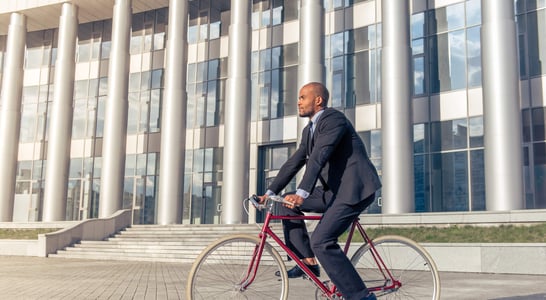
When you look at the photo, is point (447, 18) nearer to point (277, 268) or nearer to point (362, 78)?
point (362, 78)

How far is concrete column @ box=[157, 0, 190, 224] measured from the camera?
1041 inches

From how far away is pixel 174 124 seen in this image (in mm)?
27047

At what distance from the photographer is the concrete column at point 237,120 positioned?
25078 millimetres

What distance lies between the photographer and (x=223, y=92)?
30.8 metres

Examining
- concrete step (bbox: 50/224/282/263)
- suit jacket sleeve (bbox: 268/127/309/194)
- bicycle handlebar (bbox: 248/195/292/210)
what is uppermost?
suit jacket sleeve (bbox: 268/127/309/194)

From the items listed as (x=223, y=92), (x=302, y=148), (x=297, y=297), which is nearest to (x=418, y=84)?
(x=223, y=92)

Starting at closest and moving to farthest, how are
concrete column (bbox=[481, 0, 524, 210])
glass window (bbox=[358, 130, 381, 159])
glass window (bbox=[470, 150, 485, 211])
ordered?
concrete column (bbox=[481, 0, 524, 210])
glass window (bbox=[470, 150, 485, 211])
glass window (bbox=[358, 130, 381, 159])

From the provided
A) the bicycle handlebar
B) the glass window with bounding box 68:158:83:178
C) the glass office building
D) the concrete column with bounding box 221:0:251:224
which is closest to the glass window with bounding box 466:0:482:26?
the glass office building

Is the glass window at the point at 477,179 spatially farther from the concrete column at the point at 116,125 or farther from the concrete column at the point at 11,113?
the concrete column at the point at 11,113

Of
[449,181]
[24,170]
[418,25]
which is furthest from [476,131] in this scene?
[24,170]

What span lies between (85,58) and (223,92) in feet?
36.4

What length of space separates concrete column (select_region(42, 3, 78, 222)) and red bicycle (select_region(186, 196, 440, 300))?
1083 inches

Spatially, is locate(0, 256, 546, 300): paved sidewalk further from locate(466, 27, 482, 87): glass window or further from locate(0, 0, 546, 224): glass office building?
locate(466, 27, 482, 87): glass window

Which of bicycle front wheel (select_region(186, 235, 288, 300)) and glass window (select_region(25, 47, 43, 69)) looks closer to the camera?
bicycle front wheel (select_region(186, 235, 288, 300))
